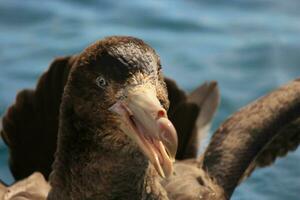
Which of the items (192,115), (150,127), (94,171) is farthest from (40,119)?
(150,127)

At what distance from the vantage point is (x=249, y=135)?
17.3 feet

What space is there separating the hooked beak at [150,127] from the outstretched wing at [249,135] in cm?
162

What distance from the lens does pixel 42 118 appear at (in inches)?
206

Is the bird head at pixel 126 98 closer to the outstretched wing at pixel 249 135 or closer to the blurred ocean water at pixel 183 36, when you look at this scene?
the outstretched wing at pixel 249 135

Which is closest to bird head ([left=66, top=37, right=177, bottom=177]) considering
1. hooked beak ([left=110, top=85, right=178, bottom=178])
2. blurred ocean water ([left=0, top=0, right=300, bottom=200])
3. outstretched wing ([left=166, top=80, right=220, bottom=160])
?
hooked beak ([left=110, top=85, right=178, bottom=178])

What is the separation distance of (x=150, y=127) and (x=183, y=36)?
4.74m

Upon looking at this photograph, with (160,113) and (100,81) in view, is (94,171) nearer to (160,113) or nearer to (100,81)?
(100,81)

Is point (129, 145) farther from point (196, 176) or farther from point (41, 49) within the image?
point (41, 49)

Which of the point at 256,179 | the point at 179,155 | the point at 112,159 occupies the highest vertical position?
the point at 112,159

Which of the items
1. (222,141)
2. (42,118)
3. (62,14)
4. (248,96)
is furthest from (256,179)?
(62,14)

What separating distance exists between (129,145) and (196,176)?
50.4 inches

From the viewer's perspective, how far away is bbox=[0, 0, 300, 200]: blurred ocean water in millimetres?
7641

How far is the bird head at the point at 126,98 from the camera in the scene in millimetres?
3547

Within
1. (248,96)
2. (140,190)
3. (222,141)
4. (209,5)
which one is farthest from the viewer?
(209,5)
